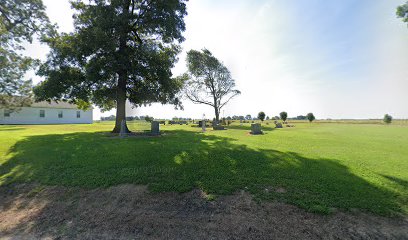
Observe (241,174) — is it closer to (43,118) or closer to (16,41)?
(16,41)

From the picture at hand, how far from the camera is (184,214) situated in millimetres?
4555

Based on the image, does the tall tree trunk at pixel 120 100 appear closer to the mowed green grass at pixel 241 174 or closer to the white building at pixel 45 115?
the mowed green grass at pixel 241 174

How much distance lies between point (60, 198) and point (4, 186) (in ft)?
8.98

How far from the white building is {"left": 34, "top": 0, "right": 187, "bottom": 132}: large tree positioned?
1167 inches

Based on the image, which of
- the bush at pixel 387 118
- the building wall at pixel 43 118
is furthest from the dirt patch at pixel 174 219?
the bush at pixel 387 118

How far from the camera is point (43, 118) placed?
44000 millimetres

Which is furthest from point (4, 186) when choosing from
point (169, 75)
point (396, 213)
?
point (169, 75)

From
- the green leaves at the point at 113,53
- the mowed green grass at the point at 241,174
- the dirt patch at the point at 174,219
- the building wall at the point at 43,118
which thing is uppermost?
the green leaves at the point at 113,53

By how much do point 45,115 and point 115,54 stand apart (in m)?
37.9

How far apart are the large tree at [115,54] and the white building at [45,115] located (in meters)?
29.6

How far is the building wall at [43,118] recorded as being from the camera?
3984cm

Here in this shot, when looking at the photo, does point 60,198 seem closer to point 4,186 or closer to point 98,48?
point 4,186

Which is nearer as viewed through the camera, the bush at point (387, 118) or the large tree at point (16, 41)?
the large tree at point (16, 41)

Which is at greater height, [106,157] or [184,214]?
[106,157]
